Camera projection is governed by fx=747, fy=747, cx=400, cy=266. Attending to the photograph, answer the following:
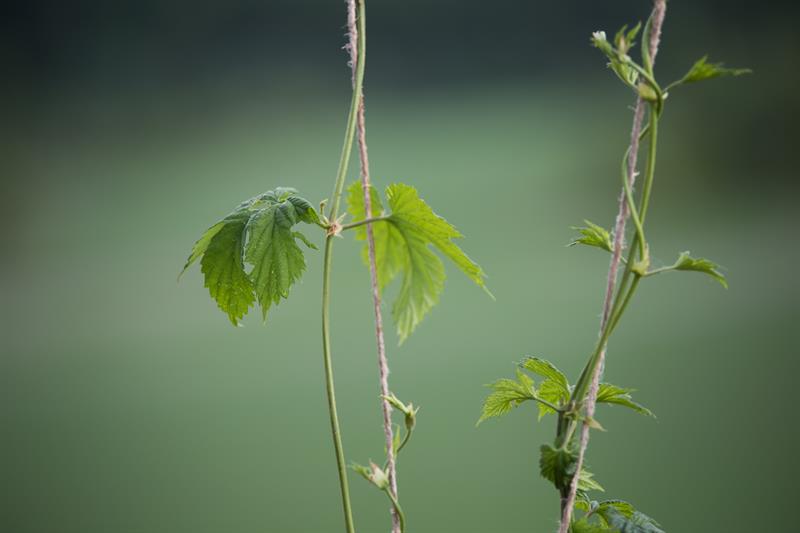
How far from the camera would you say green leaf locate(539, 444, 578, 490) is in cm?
58

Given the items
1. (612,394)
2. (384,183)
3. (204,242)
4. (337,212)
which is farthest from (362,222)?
(384,183)

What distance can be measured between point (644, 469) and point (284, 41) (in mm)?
2095

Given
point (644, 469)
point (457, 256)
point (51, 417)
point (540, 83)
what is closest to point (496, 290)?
point (644, 469)

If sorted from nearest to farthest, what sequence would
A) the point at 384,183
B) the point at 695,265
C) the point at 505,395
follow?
the point at 695,265
the point at 505,395
the point at 384,183

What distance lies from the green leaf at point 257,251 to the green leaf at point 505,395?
7.9 inches

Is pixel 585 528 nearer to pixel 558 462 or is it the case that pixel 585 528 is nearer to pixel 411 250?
pixel 558 462

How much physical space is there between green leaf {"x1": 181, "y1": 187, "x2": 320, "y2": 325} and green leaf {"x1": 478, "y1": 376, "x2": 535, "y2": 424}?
200 mm

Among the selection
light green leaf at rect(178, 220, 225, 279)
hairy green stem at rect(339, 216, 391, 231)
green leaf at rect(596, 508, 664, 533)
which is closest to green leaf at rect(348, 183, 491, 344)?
hairy green stem at rect(339, 216, 391, 231)

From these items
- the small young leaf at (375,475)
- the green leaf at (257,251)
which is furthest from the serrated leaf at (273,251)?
the small young leaf at (375,475)

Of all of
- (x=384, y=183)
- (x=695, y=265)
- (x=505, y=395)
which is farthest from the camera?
(x=384, y=183)

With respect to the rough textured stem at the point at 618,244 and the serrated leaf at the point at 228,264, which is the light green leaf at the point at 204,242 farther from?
the rough textured stem at the point at 618,244

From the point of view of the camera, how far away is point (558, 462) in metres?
0.58

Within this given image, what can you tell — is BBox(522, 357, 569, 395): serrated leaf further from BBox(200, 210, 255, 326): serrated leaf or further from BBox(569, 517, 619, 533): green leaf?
BBox(200, 210, 255, 326): serrated leaf

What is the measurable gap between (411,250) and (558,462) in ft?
0.69
